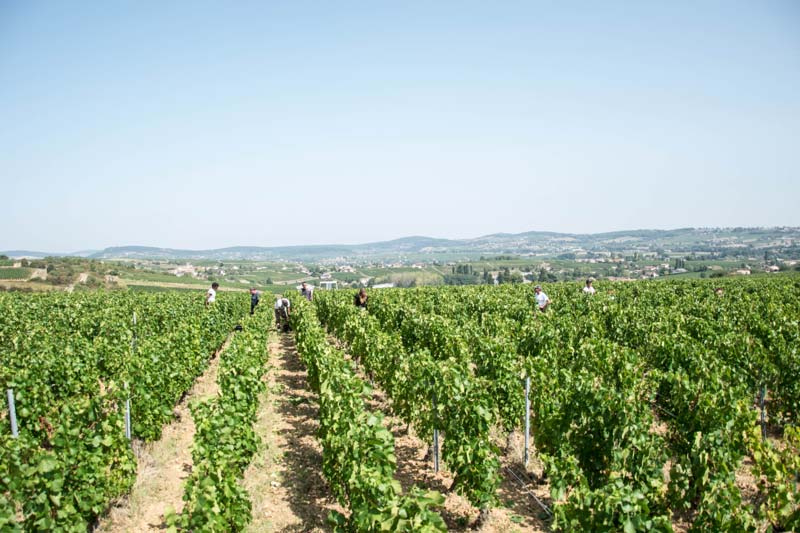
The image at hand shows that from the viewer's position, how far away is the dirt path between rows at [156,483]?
22.0 ft

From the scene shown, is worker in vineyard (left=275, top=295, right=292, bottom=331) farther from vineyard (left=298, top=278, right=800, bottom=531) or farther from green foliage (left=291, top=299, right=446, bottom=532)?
green foliage (left=291, top=299, right=446, bottom=532)

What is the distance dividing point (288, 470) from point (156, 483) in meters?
2.12

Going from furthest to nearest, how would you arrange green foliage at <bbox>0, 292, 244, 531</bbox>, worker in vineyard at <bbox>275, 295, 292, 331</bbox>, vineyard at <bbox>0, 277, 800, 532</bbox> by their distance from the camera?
worker in vineyard at <bbox>275, 295, 292, 331</bbox>
green foliage at <bbox>0, 292, 244, 531</bbox>
vineyard at <bbox>0, 277, 800, 532</bbox>

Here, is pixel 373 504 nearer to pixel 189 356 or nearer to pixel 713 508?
pixel 713 508

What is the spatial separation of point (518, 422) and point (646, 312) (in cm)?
1022

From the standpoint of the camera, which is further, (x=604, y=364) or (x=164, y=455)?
(x=604, y=364)

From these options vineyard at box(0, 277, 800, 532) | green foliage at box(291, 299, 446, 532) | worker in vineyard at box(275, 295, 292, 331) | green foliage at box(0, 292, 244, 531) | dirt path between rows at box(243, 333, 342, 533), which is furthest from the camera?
worker in vineyard at box(275, 295, 292, 331)

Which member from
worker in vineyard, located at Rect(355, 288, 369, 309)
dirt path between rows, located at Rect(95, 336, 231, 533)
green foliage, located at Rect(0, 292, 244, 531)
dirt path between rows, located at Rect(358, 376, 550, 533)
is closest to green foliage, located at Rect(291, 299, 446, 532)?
dirt path between rows, located at Rect(358, 376, 550, 533)

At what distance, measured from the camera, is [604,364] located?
A: 9.72 m

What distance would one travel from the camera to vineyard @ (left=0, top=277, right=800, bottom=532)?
5.21 metres

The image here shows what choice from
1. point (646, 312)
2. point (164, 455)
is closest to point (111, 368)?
point (164, 455)

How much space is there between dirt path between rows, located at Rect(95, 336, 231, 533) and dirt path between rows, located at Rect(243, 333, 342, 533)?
120 centimetres

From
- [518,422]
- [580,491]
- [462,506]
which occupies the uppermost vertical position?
[580,491]

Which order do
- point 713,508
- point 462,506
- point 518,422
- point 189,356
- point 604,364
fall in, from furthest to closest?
point 189,356
point 604,364
point 518,422
point 462,506
point 713,508
